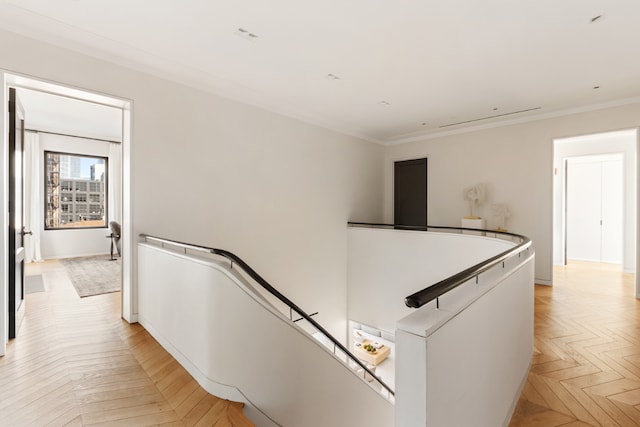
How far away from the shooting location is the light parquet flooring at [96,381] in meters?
2.05

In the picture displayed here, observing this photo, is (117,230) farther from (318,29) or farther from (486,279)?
(486,279)

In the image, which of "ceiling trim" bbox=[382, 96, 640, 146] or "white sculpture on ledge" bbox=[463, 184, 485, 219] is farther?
"white sculpture on ledge" bbox=[463, 184, 485, 219]

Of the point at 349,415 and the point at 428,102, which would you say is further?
the point at 428,102

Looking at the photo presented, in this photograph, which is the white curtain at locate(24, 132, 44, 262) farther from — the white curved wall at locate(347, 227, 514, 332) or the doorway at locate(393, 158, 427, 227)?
the doorway at locate(393, 158, 427, 227)

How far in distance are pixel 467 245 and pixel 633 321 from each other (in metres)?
2.17

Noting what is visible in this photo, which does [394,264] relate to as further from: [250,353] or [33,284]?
[33,284]

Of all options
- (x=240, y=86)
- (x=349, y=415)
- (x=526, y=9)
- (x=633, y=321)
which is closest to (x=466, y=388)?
(x=349, y=415)

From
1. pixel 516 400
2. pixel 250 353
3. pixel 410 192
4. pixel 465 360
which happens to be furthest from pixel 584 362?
pixel 410 192

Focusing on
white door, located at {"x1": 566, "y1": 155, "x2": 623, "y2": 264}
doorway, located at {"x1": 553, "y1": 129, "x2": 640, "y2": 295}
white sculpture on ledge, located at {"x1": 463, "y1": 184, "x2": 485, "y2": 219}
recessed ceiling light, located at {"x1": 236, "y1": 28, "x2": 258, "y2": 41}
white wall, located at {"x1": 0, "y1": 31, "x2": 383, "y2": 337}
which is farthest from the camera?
white door, located at {"x1": 566, "y1": 155, "x2": 623, "y2": 264}

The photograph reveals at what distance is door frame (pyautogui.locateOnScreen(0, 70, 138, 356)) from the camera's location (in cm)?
291

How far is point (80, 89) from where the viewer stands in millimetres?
3365

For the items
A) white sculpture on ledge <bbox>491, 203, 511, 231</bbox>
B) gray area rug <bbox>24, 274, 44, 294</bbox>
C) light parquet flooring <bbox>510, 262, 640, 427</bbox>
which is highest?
white sculpture on ledge <bbox>491, 203, 511, 231</bbox>

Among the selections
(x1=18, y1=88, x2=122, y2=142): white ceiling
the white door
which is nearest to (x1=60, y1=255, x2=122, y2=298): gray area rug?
(x1=18, y1=88, x2=122, y2=142): white ceiling

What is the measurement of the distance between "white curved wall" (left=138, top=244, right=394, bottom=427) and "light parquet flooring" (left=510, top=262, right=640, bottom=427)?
1.39 metres
